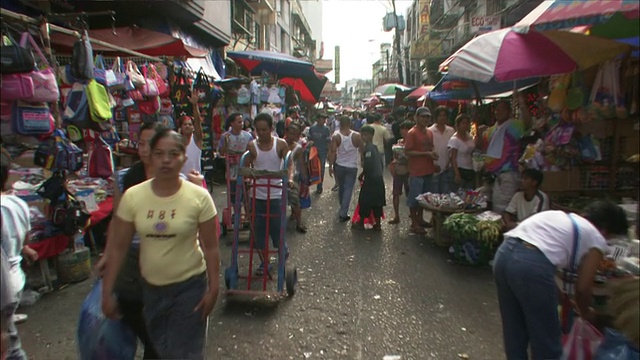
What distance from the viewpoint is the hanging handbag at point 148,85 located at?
6.86 metres

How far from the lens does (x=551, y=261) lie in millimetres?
2801

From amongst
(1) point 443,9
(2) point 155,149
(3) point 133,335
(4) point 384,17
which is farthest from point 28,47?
(4) point 384,17

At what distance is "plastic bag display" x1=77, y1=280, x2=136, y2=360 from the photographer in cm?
251

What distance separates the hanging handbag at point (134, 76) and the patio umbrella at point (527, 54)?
14.3 ft

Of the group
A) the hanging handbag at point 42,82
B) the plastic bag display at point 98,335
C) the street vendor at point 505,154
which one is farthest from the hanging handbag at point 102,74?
the street vendor at point 505,154

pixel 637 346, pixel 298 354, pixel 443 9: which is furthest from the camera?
pixel 443 9

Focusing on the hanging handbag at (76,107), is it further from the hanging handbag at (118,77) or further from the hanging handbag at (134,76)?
the hanging handbag at (134,76)

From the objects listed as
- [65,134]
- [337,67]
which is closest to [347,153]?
[65,134]

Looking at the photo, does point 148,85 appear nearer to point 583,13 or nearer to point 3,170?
point 3,170

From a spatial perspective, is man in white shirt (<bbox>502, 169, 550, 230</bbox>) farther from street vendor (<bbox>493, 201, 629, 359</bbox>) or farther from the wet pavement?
street vendor (<bbox>493, 201, 629, 359</bbox>)

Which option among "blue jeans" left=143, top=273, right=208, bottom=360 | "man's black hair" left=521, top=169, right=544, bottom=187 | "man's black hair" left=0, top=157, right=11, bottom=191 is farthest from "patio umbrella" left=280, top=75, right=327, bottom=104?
"blue jeans" left=143, top=273, right=208, bottom=360

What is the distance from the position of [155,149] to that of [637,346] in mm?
2606

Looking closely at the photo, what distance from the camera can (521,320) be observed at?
9.88ft

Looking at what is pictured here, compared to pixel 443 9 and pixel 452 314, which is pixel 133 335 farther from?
pixel 443 9
